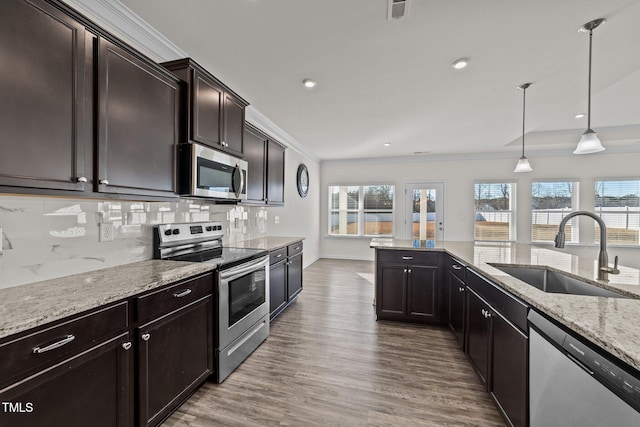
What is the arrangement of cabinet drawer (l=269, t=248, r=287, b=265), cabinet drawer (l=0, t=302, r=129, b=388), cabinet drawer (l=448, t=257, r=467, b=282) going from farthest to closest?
cabinet drawer (l=269, t=248, r=287, b=265) → cabinet drawer (l=448, t=257, r=467, b=282) → cabinet drawer (l=0, t=302, r=129, b=388)

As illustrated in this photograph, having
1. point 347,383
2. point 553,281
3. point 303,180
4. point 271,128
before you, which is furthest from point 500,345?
point 303,180

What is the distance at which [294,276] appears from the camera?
3615mm

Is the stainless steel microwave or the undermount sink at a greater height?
the stainless steel microwave

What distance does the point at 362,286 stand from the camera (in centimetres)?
455

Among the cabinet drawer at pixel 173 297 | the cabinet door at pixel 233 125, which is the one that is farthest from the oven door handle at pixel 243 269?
the cabinet door at pixel 233 125

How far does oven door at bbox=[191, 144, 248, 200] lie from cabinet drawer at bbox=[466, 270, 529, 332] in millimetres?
2163

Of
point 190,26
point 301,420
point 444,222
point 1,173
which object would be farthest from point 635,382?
point 444,222

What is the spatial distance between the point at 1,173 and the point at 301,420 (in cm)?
195

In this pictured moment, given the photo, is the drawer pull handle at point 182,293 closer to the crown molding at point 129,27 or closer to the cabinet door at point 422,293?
the crown molding at point 129,27

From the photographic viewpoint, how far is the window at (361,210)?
685 cm

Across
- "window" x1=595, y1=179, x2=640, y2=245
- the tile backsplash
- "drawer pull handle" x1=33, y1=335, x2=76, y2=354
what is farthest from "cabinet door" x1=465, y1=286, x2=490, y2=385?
"window" x1=595, y1=179, x2=640, y2=245

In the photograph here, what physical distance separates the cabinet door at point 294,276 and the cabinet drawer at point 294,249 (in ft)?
0.19

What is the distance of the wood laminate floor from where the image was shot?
169 centimetres

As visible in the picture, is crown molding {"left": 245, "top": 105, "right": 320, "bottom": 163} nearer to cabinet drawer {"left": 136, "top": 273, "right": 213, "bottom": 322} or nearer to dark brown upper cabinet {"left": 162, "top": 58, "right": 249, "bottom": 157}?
dark brown upper cabinet {"left": 162, "top": 58, "right": 249, "bottom": 157}
